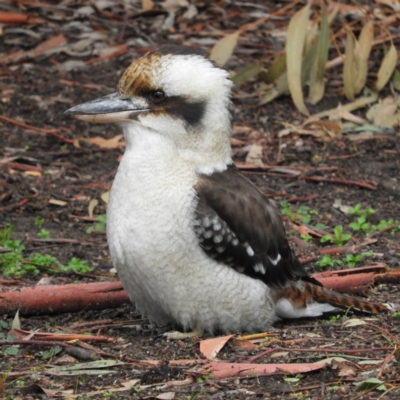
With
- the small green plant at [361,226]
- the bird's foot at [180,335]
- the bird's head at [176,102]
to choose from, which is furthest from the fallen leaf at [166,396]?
the small green plant at [361,226]

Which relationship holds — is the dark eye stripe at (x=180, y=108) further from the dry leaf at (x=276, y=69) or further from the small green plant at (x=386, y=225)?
the dry leaf at (x=276, y=69)

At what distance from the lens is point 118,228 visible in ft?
18.0

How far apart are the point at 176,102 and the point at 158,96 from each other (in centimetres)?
11

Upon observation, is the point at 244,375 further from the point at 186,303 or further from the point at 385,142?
the point at 385,142

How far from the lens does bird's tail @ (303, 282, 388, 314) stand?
5.98 meters

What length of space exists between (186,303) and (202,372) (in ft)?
2.54

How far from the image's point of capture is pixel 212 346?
209 inches

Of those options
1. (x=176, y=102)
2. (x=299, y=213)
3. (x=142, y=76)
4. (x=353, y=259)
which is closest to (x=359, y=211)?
(x=299, y=213)

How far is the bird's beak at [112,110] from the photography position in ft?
18.3

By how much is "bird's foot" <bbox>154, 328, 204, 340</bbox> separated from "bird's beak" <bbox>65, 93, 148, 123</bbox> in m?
1.23

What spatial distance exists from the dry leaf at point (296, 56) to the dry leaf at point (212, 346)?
4.66m

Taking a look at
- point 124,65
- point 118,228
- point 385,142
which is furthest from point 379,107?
point 118,228

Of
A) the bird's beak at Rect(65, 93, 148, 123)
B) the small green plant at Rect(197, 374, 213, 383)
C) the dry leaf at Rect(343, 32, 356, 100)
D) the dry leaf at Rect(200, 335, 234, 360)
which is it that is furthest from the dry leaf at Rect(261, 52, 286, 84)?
the small green plant at Rect(197, 374, 213, 383)

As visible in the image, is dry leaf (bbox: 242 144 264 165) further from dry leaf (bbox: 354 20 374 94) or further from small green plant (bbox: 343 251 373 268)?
small green plant (bbox: 343 251 373 268)
